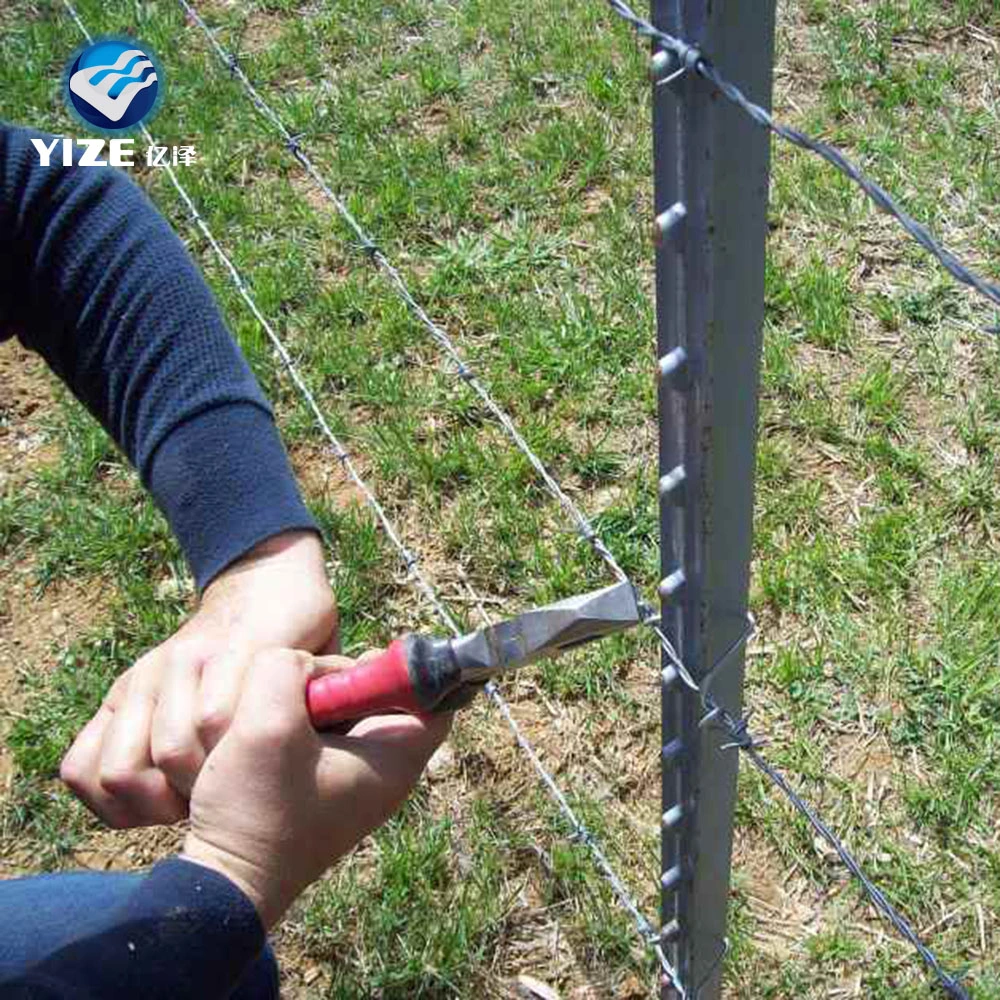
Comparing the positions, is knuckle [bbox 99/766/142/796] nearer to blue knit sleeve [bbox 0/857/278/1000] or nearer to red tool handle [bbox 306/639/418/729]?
blue knit sleeve [bbox 0/857/278/1000]

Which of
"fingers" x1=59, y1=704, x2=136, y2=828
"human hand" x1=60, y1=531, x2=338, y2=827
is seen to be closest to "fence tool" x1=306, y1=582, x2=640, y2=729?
"human hand" x1=60, y1=531, x2=338, y2=827

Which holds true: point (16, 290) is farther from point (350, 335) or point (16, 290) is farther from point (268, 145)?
point (268, 145)

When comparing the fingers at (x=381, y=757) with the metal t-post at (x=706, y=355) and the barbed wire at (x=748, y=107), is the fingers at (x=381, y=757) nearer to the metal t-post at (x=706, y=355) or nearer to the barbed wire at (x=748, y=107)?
the metal t-post at (x=706, y=355)

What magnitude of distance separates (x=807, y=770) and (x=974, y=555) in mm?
566

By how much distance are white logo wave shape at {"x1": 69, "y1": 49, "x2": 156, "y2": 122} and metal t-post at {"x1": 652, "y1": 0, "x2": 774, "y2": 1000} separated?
3.24 meters

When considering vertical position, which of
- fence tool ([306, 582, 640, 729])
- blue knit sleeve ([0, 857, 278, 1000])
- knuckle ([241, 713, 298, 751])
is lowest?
blue knit sleeve ([0, 857, 278, 1000])

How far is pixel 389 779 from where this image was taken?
109 cm

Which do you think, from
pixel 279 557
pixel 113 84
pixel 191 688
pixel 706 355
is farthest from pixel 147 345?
pixel 113 84

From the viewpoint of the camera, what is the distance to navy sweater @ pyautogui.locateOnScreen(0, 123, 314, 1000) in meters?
1.43

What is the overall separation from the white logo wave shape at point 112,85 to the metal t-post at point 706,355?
10.6 feet

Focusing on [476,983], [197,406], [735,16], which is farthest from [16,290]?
[476,983]

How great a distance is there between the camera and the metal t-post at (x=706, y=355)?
34.2 inches

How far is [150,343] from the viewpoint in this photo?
1467 millimetres

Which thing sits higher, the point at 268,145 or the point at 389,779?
the point at 389,779
